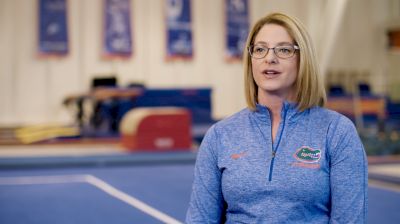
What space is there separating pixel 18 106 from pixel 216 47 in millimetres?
5810

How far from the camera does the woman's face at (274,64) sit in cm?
200

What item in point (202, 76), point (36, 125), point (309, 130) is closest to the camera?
point (309, 130)

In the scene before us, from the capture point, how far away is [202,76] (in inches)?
722

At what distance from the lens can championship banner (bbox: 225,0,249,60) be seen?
60.2 ft

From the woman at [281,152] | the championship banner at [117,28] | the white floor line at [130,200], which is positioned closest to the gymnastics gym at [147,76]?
the championship banner at [117,28]

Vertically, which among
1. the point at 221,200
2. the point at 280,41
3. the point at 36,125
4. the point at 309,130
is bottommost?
the point at 36,125

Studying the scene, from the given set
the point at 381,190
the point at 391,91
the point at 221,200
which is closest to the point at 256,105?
the point at 221,200

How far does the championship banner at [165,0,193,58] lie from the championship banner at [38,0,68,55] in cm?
288

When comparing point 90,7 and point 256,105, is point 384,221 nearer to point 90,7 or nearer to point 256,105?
point 256,105

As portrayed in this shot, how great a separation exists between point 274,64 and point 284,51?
0.18ft

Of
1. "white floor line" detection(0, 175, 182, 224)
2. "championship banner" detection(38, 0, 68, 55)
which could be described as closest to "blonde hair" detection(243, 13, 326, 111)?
"white floor line" detection(0, 175, 182, 224)

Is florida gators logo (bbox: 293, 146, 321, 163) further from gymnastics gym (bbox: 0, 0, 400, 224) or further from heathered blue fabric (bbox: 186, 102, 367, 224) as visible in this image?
gymnastics gym (bbox: 0, 0, 400, 224)

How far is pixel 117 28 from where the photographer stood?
17.1 meters

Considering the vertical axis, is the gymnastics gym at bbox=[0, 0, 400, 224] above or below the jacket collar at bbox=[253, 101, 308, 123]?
below
